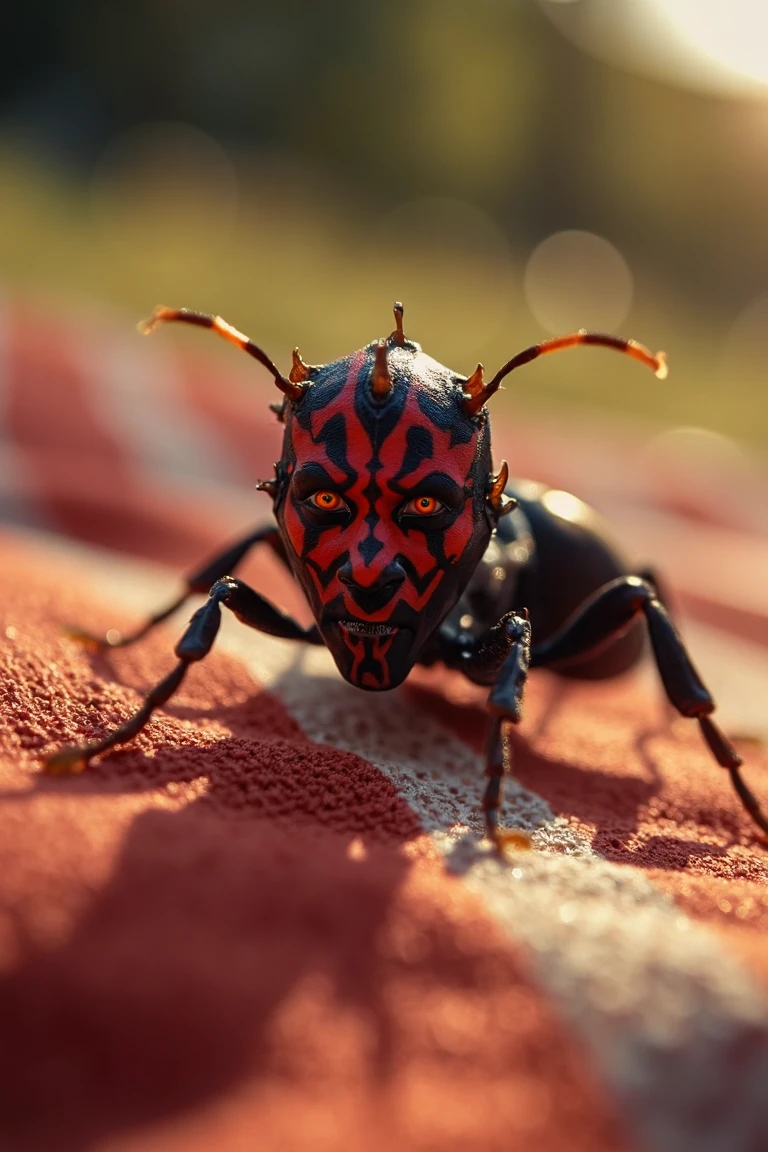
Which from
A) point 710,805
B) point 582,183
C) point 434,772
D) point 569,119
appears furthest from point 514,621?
point 569,119

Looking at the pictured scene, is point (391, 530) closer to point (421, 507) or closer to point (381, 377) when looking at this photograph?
point (421, 507)

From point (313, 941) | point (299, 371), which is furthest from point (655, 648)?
point (313, 941)

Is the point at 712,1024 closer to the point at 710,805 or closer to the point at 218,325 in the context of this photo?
the point at 710,805

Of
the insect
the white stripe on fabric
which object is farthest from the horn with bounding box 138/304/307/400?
the white stripe on fabric

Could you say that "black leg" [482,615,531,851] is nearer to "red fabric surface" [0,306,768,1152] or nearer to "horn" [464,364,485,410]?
"red fabric surface" [0,306,768,1152]

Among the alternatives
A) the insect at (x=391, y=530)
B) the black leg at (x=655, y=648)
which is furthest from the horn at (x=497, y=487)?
the black leg at (x=655, y=648)
